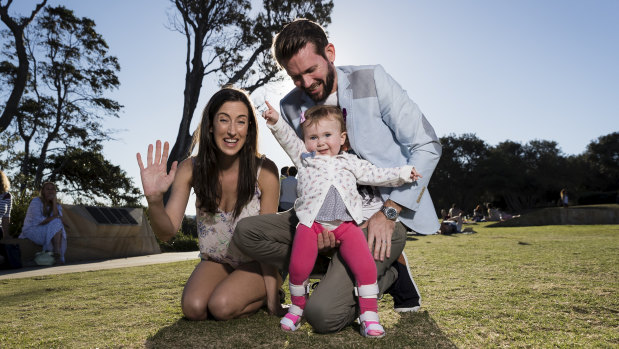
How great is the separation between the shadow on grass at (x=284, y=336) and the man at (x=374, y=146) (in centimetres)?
36

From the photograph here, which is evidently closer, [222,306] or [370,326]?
[370,326]

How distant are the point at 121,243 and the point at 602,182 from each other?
5231 centimetres

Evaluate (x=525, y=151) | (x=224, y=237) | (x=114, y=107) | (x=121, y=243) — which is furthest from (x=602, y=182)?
(x=224, y=237)

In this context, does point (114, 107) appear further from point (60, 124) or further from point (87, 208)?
point (87, 208)

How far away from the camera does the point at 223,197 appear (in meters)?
3.19

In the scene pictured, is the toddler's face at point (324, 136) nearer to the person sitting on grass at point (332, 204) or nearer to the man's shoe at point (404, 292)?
the person sitting on grass at point (332, 204)

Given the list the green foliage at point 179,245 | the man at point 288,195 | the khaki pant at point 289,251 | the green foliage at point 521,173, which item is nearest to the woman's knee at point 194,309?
the khaki pant at point 289,251

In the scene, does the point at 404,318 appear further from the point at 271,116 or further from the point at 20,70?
the point at 20,70

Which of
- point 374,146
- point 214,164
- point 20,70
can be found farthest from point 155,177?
point 20,70

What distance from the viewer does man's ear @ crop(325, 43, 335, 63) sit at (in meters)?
2.92

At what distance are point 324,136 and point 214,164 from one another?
0.87 metres

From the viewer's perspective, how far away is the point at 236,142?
3.04 meters

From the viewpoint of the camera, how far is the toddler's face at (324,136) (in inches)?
107

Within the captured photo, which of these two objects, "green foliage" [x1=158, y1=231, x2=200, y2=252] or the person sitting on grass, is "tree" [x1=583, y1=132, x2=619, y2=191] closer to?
"green foliage" [x1=158, y1=231, x2=200, y2=252]
